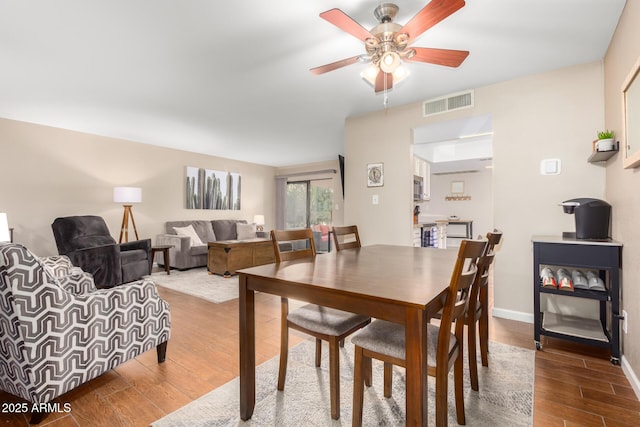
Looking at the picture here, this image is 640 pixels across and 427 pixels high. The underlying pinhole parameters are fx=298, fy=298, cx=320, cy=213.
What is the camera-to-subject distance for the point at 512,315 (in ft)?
9.68

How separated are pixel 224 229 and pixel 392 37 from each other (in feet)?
17.8

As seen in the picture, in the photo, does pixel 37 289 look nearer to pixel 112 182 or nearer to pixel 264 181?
pixel 112 182

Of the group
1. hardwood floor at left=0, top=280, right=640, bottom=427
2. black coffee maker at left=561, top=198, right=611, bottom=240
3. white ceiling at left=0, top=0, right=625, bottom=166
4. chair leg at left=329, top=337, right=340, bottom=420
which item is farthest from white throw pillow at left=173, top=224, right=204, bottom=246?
black coffee maker at left=561, top=198, right=611, bottom=240

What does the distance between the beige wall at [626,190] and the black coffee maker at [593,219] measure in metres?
0.05

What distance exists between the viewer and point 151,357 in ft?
7.07

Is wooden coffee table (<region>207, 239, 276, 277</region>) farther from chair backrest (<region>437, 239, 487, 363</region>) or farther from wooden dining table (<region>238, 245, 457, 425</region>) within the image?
chair backrest (<region>437, 239, 487, 363</region>)

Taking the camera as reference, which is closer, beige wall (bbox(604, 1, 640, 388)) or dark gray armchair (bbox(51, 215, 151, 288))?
beige wall (bbox(604, 1, 640, 388))

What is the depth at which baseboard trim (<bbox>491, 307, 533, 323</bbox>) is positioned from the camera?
113 inches

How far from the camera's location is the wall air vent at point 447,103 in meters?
3.19

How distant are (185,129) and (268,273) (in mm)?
4077

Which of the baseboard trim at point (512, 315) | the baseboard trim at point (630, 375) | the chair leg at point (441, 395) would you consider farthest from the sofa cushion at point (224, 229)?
the baseboard trim at point (630, 375)

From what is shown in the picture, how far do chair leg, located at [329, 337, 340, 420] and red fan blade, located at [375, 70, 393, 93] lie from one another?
1801 millimetres

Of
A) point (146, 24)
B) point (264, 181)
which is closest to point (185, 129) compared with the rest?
point (146, 24)

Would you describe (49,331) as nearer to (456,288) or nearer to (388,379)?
(388,379)
